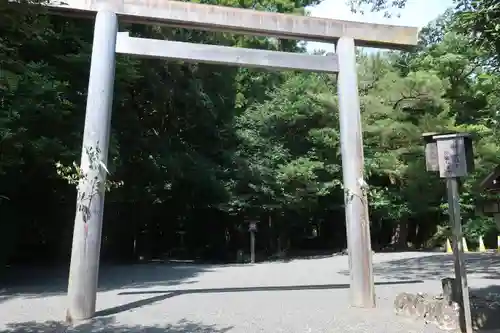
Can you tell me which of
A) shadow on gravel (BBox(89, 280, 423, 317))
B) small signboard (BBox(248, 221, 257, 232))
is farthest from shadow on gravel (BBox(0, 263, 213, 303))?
small signboard (BBox(248, 221, 257, 232))

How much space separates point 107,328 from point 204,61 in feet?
13.8

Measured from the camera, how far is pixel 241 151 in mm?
18922

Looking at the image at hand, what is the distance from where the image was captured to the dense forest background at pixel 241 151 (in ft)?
40.2

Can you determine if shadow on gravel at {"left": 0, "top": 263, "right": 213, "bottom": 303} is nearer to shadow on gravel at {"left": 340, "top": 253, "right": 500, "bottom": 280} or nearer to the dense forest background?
the dense forest background

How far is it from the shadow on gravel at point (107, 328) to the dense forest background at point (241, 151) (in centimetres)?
434

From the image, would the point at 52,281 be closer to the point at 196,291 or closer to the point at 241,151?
the point at 196,291

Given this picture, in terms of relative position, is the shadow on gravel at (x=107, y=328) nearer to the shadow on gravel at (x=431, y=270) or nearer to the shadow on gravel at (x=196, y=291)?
the shadow on gravel at (x=196, y=291)

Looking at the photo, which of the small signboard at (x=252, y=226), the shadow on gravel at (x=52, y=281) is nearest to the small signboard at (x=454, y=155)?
the shadow on gravel at (x=52, y=281)

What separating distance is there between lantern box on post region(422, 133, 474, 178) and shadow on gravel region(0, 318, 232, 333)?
342cm

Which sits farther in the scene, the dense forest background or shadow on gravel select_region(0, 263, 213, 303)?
the dense forest background

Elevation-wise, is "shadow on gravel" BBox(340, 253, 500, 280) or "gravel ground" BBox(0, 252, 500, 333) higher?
"shadow on gravel" BBox(340, 253, 500, 280)

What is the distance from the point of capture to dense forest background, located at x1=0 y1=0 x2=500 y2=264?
40.2 ft

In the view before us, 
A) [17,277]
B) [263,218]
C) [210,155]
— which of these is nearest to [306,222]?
[263,218]

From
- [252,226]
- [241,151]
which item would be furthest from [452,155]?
[241,151]
